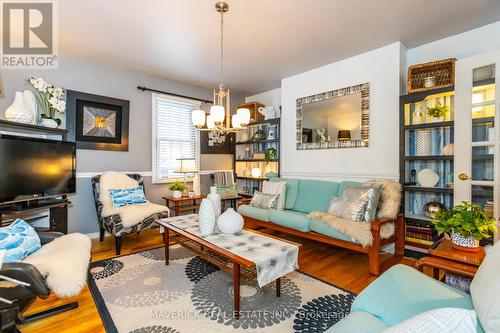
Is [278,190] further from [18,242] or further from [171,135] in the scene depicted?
[18,242]

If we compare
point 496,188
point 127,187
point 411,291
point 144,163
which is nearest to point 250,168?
point 144,163

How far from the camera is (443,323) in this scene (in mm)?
695

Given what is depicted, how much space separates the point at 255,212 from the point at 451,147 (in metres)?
2.39

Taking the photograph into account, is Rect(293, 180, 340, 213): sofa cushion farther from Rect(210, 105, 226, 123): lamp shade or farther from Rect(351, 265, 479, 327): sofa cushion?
Rect(351, 265, 479, 327): sofa cushion

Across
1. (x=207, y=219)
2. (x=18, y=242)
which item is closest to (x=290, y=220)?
(x=207, y=219)

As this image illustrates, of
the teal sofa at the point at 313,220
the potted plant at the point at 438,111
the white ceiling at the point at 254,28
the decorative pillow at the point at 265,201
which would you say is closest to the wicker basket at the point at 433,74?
the potted plant at the point at 438,111

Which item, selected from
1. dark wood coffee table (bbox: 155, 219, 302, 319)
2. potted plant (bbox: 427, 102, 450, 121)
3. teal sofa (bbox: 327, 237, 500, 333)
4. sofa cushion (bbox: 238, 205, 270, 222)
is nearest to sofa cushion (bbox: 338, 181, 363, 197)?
sofa cushion (bbox: 238, 205, 270, 222)

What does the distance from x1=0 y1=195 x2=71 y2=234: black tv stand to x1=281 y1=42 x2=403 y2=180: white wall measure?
3.18 m

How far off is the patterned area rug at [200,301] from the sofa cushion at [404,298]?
67 centimetres

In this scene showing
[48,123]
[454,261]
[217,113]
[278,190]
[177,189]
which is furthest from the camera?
[177,189]

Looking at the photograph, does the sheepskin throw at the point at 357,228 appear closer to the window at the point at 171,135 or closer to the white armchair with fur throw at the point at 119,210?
the white armchair with fur throw at the point at 119,210

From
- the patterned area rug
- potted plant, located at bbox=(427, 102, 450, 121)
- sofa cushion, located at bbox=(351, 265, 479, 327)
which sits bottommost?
the patterned area rug

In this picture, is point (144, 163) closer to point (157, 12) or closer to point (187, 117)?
point (187, 117)

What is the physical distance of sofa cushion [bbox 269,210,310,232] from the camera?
2.93 metres
